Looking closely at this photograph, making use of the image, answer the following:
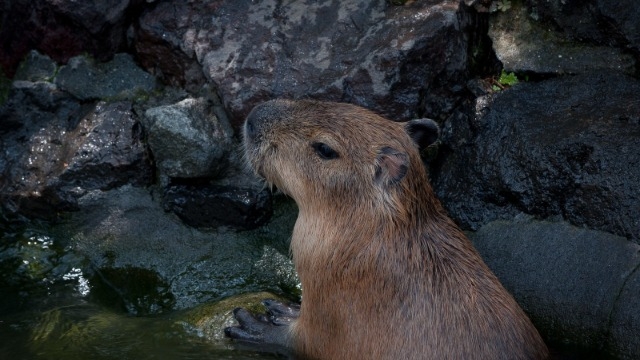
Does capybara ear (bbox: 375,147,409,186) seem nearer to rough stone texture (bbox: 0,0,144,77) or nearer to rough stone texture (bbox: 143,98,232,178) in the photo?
rough stone texture (bbox: 143,98,232,178)

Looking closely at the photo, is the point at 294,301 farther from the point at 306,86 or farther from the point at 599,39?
the point at 599,39

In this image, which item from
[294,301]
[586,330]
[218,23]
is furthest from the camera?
[218,23]

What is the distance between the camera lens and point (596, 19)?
21.0 feet

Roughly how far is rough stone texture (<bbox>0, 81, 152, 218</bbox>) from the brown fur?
1.59 meters

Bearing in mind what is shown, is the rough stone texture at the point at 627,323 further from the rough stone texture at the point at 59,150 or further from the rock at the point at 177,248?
the rough stone texture at the point at 59,150

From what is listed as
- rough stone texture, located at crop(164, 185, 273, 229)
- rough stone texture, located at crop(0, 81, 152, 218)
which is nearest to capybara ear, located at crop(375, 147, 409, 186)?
rough stone texture, located at crop(164, 185, 273, 229)

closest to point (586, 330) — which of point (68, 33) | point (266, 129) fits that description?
point (266, 129)

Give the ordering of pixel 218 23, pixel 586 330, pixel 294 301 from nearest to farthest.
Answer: pixel 586 330
pixel 294 301
pixel 218 23

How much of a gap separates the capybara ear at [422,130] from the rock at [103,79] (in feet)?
8.19

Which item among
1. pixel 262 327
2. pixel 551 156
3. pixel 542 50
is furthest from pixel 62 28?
pixel 551 156

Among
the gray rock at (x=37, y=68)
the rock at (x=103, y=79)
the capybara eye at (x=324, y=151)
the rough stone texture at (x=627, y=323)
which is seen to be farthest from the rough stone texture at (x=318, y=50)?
the rough stone texture at (x=627, y=323)

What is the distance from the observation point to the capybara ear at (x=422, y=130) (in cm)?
542

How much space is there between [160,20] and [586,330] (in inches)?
155

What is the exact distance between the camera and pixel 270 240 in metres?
6.71
